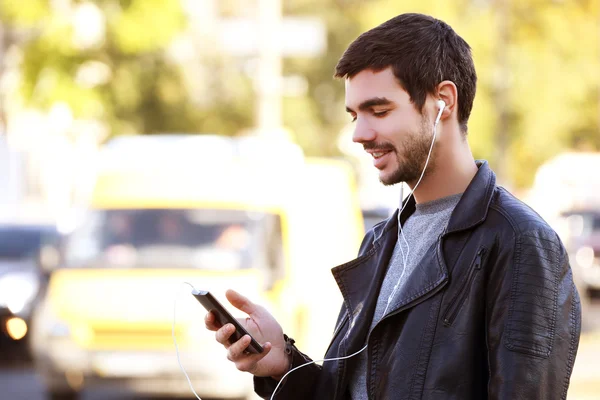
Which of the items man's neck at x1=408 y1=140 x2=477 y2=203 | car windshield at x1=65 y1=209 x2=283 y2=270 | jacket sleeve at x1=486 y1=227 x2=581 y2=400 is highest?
car windshield at x1=65 y1=209 x2=283 y2=270

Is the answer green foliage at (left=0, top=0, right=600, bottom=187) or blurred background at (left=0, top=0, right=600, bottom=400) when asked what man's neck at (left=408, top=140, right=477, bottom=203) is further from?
green foliage at (left=0, top=0, right=600, bottom=187)

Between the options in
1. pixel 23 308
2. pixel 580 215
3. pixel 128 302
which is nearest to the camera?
pixel 128 302

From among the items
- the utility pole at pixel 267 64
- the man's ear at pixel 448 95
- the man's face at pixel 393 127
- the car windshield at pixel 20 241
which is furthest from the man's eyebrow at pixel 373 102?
the utility pole at pixel 267 64

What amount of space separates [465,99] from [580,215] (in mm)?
20138

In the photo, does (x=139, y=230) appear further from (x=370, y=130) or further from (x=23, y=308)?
(x=370, y=130)

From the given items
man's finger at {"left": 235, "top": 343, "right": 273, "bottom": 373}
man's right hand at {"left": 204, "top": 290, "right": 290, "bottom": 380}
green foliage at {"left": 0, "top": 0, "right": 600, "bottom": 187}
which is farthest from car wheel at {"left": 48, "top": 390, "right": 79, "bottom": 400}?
green foliage at {"left": 0, "top": 0, "right": 600, "bottom": 187}

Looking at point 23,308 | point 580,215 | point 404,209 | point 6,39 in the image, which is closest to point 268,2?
point 6,39

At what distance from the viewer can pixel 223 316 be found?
279cm

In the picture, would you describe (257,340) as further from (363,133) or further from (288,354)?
(363,133)

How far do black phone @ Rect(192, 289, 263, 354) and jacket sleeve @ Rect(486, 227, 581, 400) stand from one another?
0.65 m

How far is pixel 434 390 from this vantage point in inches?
93.1

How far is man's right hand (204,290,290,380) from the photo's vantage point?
9.07 ft

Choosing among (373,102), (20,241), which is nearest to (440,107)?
(373,102)

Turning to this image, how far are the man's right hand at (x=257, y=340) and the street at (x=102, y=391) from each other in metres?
6.78
